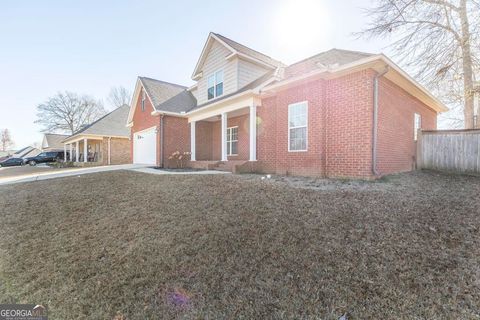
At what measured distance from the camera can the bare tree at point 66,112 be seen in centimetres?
3916

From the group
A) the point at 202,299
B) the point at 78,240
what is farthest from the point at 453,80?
the point at 78,240

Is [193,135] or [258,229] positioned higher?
[193,135]

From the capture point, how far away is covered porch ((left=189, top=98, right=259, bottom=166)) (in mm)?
9781

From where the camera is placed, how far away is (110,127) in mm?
22312

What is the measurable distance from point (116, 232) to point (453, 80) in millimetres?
16319

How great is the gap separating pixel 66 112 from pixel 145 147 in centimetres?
3533

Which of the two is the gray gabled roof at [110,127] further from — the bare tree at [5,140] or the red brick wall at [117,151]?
the bare tree at [5,140]

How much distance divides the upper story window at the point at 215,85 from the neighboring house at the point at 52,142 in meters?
38.6

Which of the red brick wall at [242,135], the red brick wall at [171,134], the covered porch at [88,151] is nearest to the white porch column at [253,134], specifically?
the red brick wall at [242,135]

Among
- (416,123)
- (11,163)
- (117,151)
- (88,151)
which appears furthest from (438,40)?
(11,163)

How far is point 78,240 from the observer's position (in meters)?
4.26

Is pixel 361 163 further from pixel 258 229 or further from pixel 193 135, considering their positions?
pixel 193 135

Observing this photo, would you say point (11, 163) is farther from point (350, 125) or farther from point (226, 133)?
point (350, 125)

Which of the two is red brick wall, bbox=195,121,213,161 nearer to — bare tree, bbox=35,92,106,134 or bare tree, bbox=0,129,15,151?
bare tree, bbox=35,92,106,134
